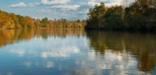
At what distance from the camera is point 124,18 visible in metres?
108

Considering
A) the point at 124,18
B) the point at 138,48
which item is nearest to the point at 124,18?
the point at 124,18

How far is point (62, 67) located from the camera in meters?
23.0

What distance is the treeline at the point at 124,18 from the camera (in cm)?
9119

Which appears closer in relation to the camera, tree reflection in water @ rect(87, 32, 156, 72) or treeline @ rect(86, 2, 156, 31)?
tree reflection in water @ rect(87, 32, 156, 72)

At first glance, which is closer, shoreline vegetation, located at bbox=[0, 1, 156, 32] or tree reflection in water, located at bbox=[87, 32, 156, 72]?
tree reflection in water, located at bbox=[87, 32, 156, 72]

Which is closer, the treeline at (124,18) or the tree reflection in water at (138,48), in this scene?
the tree reflection in water at (138,48)

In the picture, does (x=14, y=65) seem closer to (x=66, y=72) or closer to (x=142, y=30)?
(x=66, y=72)

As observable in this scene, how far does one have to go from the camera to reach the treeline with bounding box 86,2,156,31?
91.2 meters

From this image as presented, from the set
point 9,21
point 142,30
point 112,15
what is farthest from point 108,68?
point 9,21

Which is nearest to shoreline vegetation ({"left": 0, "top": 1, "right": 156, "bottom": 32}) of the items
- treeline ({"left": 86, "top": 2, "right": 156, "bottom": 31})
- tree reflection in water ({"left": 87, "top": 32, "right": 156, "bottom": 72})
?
treeline ({"left": 86, "top": 2, "right": 156, "bottom": 31})

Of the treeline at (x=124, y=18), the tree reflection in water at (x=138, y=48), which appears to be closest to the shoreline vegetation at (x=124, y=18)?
the treeline at (x=124, y=18)

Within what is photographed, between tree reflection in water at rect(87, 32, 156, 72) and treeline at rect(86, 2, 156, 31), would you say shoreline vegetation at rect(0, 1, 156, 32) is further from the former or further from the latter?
tree reflection in water at rect(87, 32, 156, 72)

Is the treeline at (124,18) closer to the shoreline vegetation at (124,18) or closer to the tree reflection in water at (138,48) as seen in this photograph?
the shoreline vegetation at (124,18)

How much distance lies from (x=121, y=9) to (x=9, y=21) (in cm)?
8606
